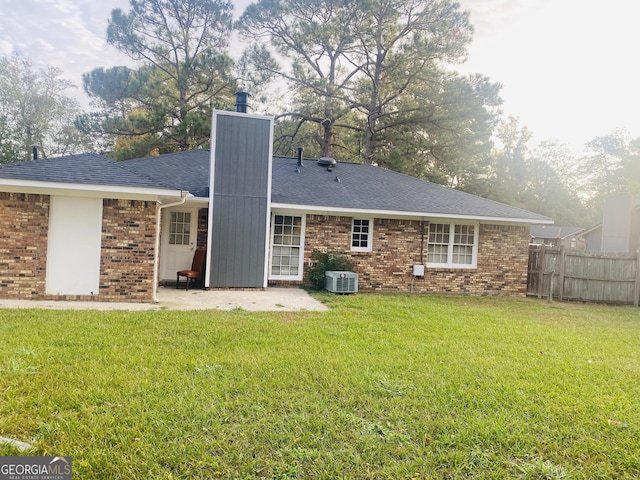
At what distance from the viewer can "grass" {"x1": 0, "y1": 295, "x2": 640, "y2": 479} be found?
279 centimetres

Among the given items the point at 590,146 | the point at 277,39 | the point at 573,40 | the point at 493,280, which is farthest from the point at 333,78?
the point at 590,146

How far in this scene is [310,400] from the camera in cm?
371

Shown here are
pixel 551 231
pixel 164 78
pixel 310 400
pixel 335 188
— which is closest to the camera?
pixel 310 400

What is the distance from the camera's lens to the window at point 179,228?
36.3ft

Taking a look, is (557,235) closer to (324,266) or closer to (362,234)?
(362,234)

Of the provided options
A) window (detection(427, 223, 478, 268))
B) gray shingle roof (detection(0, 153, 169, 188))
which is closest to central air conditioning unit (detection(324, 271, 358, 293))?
window (detection(427, 223, 478, 268))

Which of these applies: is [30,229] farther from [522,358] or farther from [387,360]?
[522,358]

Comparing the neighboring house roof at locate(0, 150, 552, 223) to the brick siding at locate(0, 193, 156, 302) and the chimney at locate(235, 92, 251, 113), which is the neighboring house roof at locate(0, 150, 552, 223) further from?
the chimney at locate(235, 92, 251, 113)

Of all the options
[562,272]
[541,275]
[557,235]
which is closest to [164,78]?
[541,275]

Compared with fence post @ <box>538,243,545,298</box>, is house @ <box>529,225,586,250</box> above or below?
above

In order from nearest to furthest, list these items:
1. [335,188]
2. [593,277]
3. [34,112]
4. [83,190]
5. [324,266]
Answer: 1. [83,190]
2. [324,266]
3. [593,277]
4. [335,188]
5. [34,112]

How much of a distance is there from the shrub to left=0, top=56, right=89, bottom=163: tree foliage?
69.0ft

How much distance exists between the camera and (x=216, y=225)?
34.5 feet

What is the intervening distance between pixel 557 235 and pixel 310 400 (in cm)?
3265
